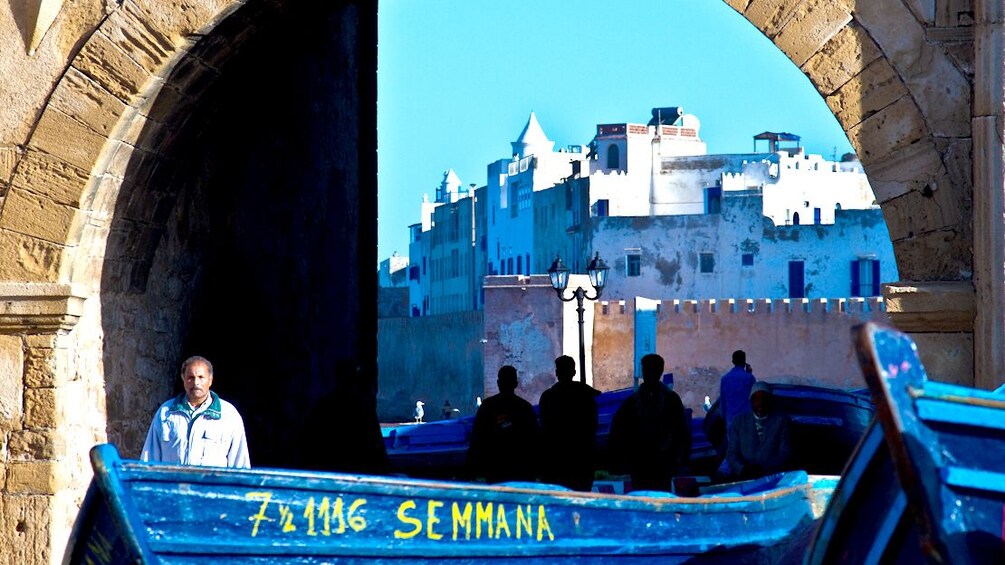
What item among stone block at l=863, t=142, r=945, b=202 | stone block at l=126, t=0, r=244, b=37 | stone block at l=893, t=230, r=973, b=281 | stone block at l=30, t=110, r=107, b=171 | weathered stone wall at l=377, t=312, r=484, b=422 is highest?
stone block at l=126, t=0, r=244, b=37

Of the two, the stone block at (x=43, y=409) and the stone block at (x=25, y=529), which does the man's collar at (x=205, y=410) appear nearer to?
the stone block at (x=43, y=409)

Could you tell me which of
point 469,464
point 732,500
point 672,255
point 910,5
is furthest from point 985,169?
point 672,255

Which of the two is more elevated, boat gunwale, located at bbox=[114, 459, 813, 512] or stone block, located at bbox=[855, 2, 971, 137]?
stone block, located at bbox=[855, 2, 971, 137]

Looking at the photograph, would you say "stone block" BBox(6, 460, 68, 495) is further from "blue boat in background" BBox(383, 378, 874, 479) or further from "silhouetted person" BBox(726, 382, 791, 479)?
"blue boat in background" BBox(383, 378, 874, 479)

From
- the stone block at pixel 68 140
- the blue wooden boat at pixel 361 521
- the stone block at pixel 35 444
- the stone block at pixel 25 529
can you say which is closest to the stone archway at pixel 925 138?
the blue wooden boat at pixel 361 521

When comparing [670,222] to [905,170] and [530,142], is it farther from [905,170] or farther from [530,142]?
[905,170]

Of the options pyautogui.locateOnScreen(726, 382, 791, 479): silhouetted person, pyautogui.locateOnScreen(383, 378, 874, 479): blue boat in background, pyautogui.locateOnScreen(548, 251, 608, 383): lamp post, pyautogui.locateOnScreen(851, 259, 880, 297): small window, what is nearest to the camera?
pyautogui.locateOnScreen(726, 382, 791, 479): silhouetted person

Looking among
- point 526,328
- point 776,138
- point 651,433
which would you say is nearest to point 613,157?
point 776,138

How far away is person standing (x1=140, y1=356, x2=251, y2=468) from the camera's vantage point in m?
6.38

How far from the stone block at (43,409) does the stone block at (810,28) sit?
3.48m

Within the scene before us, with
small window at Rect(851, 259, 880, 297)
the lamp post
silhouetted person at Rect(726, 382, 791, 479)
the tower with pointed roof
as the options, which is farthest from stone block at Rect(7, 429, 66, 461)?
the tower with pointed roof

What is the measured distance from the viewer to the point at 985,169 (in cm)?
622

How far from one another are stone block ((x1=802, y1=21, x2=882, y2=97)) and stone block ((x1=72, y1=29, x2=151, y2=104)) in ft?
9.46

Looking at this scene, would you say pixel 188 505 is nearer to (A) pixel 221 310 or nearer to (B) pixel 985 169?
(B) pixel 985 169
